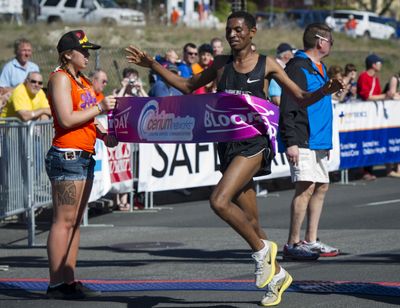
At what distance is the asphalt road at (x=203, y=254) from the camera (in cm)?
878

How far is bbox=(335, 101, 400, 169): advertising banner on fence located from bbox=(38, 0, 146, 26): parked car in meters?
28.7

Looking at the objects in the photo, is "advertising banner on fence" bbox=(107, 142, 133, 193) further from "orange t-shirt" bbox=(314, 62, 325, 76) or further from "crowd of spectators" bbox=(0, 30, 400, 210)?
"orange t-shirt" bbox=(314, 62, 325, 76)

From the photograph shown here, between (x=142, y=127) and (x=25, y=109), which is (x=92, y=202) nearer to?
(x=25, y=109)

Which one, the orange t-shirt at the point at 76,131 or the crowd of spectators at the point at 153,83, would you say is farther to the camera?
the crowd of spectators at the point at 153,83

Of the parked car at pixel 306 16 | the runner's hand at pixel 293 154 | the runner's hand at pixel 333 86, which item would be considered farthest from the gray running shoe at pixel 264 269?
the parked car at pixel 306 16

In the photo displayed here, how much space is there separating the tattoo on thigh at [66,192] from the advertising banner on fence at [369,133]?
401 inches

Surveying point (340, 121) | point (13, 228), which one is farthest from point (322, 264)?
point (340, 121)

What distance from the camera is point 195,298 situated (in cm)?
878

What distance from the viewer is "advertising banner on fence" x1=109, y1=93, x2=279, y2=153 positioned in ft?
28.2

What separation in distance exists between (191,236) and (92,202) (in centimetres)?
244

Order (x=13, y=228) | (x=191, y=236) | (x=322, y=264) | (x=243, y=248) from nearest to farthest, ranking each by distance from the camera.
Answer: (x=322, y=264) → (x=243, y=248) → (x=191, y=236) → (x=13, y=228)

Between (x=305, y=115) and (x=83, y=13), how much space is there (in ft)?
129

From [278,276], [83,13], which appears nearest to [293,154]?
[278,276]

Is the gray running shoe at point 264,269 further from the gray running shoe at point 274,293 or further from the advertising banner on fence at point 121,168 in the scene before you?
the advertising banner on fence at point 121,168
